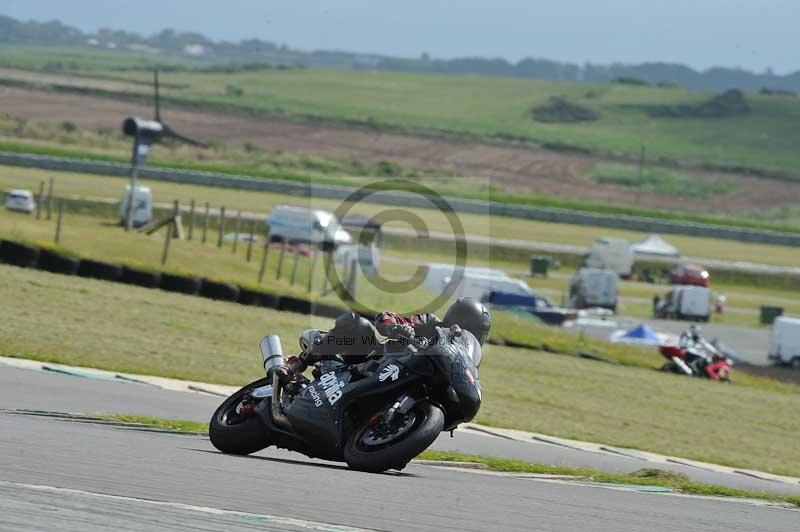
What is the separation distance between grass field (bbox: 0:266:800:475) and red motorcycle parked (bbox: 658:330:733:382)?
3.21 metres

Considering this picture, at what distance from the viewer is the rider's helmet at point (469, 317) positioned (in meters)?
8.99

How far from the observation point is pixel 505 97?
559ft

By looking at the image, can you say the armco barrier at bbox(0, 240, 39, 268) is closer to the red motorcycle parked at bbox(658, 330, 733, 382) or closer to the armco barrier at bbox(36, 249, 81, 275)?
the armco barrier at bbox(36, 249, 81, 275)

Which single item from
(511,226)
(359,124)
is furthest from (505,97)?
(511,226)

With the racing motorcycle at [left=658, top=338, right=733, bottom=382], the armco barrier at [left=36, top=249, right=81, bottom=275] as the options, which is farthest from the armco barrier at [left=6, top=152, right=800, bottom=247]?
the armco barrier at [left=36, top=249, right=81, bottom=275]

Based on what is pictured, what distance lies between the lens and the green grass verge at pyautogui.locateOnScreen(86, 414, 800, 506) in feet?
35.9

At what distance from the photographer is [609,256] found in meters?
58.7

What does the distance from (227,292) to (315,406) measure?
16.6 m

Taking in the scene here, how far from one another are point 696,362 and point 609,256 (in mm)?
28759

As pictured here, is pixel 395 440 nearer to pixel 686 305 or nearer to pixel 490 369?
pixel 490 369

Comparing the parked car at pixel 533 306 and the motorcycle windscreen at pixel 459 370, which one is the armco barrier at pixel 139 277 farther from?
the parked car at pixel 533 306

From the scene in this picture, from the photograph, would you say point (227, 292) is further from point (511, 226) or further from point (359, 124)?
point (359, 124)

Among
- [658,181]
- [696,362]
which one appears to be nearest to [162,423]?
[696,362]

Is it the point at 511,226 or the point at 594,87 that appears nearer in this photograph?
the point at 511,226
